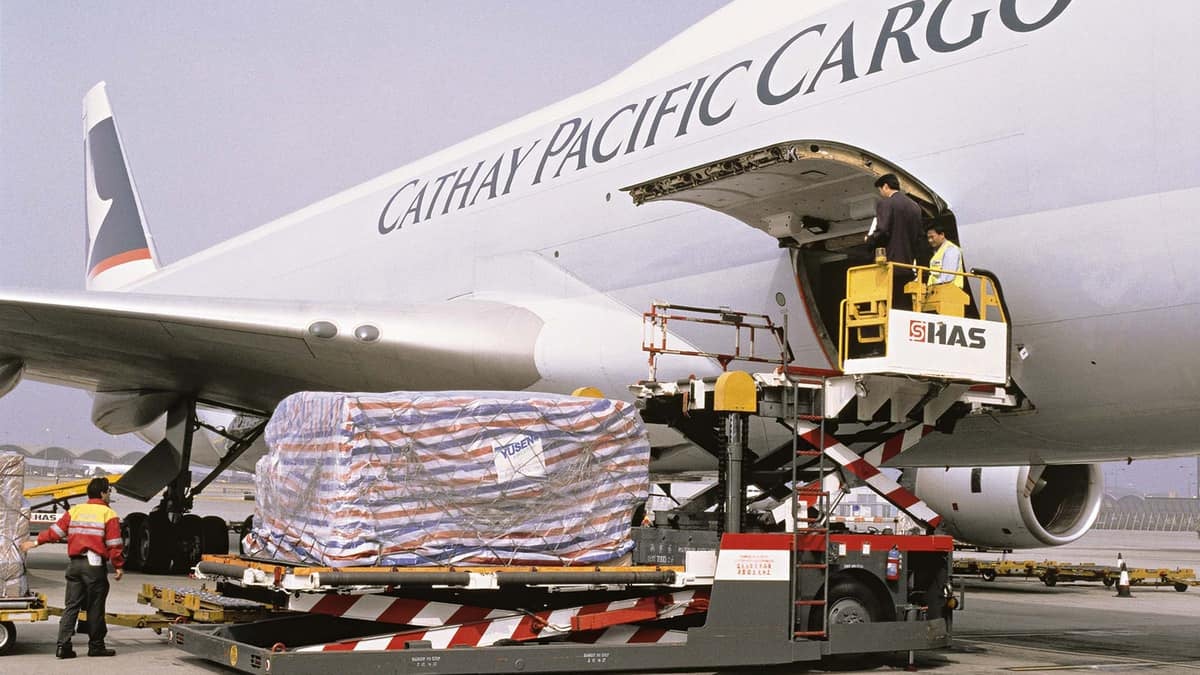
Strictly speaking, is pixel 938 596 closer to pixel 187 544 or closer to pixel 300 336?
pixel 300 336

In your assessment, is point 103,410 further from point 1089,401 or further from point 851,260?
point 1089,401

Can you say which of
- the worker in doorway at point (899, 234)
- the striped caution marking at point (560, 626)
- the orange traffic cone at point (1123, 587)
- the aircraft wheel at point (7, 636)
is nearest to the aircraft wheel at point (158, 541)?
the aircraft wheel at point (7, 636)

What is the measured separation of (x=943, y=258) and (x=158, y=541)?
37.2ft

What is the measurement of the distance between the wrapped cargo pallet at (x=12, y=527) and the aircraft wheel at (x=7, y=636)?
0.29 meters

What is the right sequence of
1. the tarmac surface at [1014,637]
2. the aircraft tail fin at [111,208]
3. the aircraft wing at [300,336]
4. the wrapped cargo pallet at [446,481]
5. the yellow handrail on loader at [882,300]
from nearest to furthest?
the wrapped cargo pallet at [446,481]
the yellow handrail on loader at [882,300]
the tarmac surface at [1014,637]
the aircraft wing at [300,336]
the aircraft tail fin at [111,208]

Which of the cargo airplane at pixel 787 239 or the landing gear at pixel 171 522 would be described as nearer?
the cargo airplane at pixel 787 239

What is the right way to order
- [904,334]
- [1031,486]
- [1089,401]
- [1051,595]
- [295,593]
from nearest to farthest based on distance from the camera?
1. [295,593]
2. [904,334]
3. [1089,401]
4. [1031,486]
5. [1051,595]

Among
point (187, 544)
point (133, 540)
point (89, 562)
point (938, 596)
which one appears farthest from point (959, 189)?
point (133, 540)

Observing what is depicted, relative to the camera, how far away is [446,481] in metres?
6.58

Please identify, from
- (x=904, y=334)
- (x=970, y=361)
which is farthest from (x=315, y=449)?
(x=970, y=361)

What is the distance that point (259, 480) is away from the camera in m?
7.06

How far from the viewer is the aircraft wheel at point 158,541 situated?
15.4 m

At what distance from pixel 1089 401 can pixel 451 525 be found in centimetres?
409

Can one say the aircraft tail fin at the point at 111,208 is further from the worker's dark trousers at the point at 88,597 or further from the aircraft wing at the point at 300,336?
the worker's dark trousers at the point at 88,597
